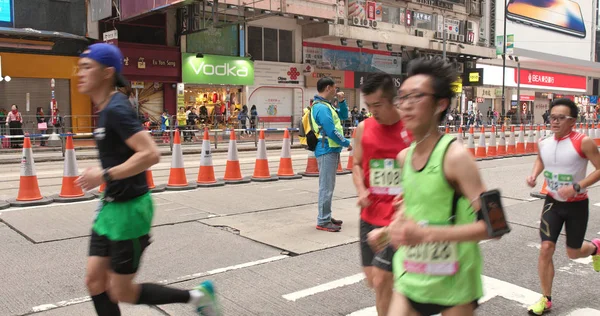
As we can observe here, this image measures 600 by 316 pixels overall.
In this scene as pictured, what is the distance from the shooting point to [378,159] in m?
3.60

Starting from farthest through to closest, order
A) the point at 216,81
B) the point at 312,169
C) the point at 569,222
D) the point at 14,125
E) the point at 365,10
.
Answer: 1. the point at 365,10
2. the point at 216,81
3. the point at 14,125
4. the point at 312,169
5. the point at 569,222

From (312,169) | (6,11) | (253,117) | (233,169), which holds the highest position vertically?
(6,11)

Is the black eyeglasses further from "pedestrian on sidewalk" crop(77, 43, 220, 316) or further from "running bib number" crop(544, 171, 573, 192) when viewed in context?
"running bib number" crop(544, 171, 573, 192)

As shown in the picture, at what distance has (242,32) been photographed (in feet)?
98.6

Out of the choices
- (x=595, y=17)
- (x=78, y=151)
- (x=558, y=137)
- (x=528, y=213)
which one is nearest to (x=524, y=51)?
(x=595, y=17)

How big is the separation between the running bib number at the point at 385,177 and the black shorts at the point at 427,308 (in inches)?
46.8

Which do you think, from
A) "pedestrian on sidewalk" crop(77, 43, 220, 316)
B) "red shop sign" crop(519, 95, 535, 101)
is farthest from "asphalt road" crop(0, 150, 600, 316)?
"red shop sign" crop(519, 95, 535, 101)

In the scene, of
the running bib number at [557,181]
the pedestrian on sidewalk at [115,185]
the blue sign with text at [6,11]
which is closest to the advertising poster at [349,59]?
the blue sign with text at [6,11]

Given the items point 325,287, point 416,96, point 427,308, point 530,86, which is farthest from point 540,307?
point 530,86

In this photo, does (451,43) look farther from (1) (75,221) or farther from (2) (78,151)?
(1) (75,221)

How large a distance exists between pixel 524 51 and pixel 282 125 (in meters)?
34.0

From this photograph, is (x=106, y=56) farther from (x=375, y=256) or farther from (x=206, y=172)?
(x=206, y=172)

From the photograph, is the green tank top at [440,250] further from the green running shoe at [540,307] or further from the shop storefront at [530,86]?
the shop storefront at [530,86]

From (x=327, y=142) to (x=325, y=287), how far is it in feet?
7.66
